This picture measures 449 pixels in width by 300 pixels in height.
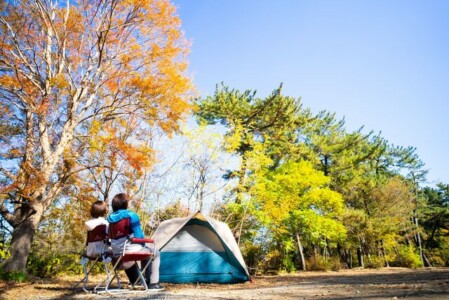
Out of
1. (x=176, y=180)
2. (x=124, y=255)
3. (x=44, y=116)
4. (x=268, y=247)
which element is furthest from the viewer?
(x=268, y=247)

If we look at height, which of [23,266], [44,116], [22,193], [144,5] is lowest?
[23,266]

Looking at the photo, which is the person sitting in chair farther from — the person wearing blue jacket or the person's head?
the person wearing blue jacket

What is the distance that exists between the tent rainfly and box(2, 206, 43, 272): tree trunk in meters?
3.31

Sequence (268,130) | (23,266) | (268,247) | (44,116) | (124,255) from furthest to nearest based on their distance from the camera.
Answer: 1. (268,130)
2. (268,247)
3. (44,116)
4. (23,266)
5. (124,255)

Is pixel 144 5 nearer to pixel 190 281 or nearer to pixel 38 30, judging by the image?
pixel 38 30

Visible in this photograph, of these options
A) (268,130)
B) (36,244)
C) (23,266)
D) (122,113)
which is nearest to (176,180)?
(122,113)

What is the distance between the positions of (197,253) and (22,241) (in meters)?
4.51

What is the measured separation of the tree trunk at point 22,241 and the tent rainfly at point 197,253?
10.8 feet

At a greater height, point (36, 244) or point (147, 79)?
point (147, 79)

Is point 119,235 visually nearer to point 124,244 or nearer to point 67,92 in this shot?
point 124,244

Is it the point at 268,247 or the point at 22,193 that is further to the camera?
the point at 268,247

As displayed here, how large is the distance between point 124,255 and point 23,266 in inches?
195

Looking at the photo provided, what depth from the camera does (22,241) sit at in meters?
7.52

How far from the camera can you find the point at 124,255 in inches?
164
